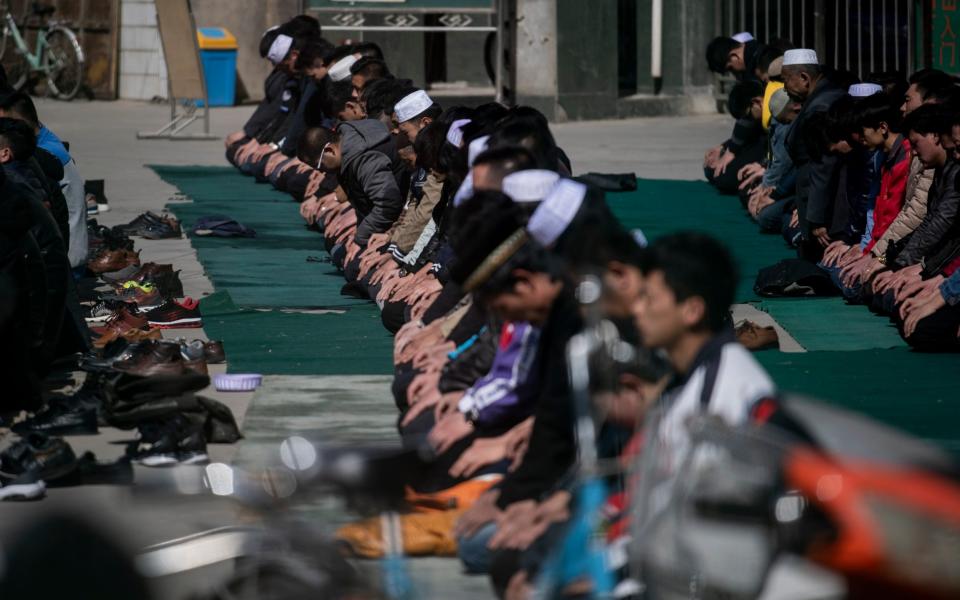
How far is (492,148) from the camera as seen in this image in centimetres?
691

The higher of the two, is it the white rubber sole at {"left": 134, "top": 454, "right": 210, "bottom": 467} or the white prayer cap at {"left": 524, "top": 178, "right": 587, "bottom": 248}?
the white prayer cap at {"left": 524, "top": 178, "right": 587, "bottom": 248}

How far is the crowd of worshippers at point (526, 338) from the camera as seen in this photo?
4414 millimetres

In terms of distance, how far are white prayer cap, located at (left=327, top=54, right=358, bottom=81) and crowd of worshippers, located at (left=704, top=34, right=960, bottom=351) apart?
3014 mm

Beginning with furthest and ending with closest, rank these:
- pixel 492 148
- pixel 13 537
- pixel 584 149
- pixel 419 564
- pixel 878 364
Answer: pixel 584 149 < pixel 878 364 < pixel 492 148 < pixel 419 564 < pixel 13 537

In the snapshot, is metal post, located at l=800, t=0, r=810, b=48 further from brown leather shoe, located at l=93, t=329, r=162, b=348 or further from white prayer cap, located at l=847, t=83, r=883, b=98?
brown leather shoe, located at l=93, t=329, r=162, b=348

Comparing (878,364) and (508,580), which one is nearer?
(508,580)

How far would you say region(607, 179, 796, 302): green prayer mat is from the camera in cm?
1175

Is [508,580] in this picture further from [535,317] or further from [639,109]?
[639,109]

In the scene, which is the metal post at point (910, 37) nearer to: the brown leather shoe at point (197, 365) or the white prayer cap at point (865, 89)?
the white prayer cap at point (865, 89)

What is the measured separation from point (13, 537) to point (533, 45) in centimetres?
1795

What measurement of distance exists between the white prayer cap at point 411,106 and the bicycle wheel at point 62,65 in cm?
1322

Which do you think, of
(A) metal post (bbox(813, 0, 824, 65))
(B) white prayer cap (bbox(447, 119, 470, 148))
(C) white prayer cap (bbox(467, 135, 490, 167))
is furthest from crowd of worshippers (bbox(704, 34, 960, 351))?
(A) metal post (bbox(813, 0, 824, 65))

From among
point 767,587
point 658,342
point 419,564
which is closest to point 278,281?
point 419,564

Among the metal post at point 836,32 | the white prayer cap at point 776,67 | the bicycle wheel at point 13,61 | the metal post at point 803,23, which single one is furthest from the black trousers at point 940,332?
the bicycle wheel at point 13,61
